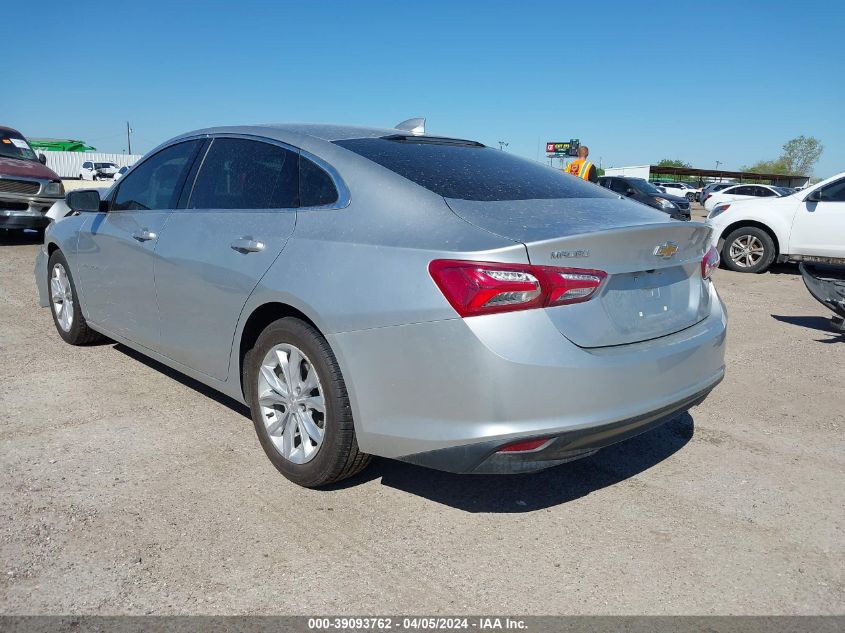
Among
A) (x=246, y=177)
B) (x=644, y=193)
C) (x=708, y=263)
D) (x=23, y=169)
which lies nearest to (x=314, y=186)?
(x=246, y=177)

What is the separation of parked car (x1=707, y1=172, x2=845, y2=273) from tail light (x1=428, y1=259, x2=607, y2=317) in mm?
8925

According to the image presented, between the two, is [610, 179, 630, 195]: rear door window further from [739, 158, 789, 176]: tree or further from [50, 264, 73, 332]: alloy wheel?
[739, 158, 789, 176]: tree

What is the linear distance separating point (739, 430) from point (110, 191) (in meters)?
4.31

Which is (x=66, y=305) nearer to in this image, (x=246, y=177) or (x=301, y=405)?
(x=246, y=177)

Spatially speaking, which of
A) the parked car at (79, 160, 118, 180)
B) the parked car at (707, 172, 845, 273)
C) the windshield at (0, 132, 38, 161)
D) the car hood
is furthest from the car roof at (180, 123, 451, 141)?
the parked car at (79, 160, 118, 180)

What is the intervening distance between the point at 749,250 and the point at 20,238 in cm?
1292

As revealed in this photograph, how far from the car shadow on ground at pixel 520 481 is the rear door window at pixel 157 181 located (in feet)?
6.64

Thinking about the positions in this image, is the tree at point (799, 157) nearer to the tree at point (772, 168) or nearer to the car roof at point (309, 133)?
the tree at point (772, 168)

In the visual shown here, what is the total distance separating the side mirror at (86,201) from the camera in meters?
4.56

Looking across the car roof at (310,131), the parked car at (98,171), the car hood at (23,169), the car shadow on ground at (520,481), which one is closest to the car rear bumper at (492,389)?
the car shadow on ground at (520,481)

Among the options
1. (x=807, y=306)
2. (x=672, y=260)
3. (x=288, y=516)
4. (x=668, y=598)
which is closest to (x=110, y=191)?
(x=288, y=516)

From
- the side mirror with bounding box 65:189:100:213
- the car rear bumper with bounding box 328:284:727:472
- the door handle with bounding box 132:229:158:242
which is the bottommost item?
the car rear bumper with bounding box 328:284:727:472

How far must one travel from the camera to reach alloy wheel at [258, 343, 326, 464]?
2.99 metres

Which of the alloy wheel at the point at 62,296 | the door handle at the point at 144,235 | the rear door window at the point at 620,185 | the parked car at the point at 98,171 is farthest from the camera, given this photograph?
the parked car at the point at 98,171
